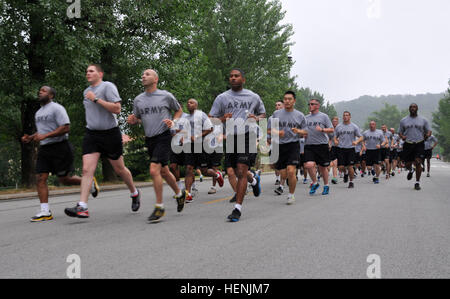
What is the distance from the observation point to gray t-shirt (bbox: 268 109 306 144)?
337 inches

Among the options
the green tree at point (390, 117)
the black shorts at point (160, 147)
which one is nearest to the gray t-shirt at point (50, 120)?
the black shorts at point (160, 147)

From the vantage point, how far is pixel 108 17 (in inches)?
543

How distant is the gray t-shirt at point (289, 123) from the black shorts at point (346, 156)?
451cm

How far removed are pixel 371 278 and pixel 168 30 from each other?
15.2 meters

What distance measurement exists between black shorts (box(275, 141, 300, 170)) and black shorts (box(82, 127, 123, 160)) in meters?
3.54

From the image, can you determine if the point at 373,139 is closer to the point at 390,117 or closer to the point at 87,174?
the point at 87,174

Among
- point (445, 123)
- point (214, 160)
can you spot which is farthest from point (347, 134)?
point (445, 123)

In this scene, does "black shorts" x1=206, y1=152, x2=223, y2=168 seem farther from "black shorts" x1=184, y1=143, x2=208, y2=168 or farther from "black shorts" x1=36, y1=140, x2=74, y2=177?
"black shorts" x1=36, y1=140, x2=74, y2=177

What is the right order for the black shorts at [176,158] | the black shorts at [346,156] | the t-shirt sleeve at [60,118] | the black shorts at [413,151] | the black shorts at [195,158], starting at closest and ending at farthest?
the t-shirt sleeve at [60,118] → the black shorts at [176,158] → the black shorts at [195,158] → the black shorts at [413,151] → the black shorts at [346,156]

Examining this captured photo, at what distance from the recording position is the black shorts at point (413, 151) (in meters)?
11.3

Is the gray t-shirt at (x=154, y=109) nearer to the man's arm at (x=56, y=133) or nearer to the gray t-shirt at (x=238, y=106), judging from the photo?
the gray t-shirt at (x=238, y=106)

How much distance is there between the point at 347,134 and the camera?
1331 centimetres

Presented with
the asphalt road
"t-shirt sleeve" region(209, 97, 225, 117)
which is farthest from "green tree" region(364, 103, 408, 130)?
"t-shirt sleeve" region(209, 97, 225, 117)
